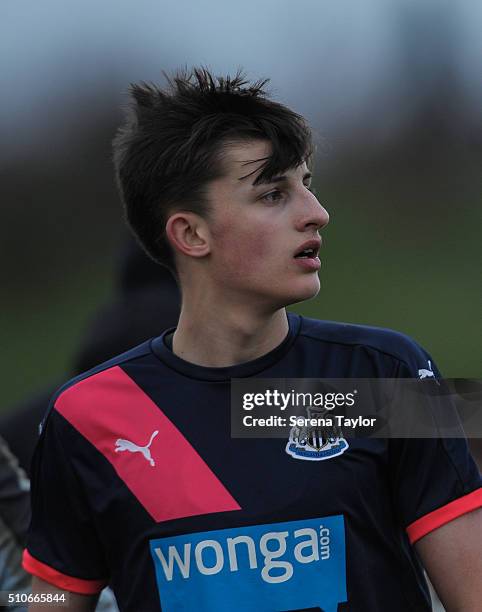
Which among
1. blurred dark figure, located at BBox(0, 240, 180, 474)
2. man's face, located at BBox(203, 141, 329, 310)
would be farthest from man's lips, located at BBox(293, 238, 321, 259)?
blurred dark figure, located at BBox(0, 240, 180, 474)

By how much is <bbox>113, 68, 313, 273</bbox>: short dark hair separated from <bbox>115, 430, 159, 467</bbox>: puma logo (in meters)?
0.43

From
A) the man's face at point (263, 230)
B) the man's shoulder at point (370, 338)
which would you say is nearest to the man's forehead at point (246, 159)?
the man's face at point (263, 230)

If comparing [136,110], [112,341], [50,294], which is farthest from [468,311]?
[136,110]

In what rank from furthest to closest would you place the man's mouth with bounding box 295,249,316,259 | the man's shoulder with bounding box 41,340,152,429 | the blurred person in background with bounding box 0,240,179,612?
the blurred person in background with bounding box 0,240,179,612
the man's shoulder with bounding box 41,340,152,429
the man's mouth with bounding box 295,249,316,259

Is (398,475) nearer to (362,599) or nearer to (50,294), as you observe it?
(362,599)

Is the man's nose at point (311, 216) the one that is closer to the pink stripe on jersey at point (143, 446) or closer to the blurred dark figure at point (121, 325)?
the pink stripe on jersey at point (143, 446)

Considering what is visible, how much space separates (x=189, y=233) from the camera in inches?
84.9

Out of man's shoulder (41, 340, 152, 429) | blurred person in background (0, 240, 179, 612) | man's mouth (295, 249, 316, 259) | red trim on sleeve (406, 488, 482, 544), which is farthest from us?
blurred person in background (0, 240, 179, 612)

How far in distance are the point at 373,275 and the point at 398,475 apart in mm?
7176

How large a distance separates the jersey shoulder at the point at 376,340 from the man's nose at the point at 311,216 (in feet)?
0.80

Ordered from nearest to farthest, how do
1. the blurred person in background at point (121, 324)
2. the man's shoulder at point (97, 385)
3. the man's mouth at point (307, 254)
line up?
the man's mouth at point (307, 254) < the man's shoulder at point (97, 385) < the blurred person in background at point (121, 324)

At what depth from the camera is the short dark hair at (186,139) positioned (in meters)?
2.10

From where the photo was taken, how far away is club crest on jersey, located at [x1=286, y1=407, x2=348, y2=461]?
199 cm

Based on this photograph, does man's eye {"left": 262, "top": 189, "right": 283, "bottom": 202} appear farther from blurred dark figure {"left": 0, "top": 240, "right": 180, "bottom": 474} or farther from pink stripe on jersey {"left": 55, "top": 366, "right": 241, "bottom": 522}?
blurred dark figure {"left": 0, "top": 240, "right": 180, "bottom": 474}
